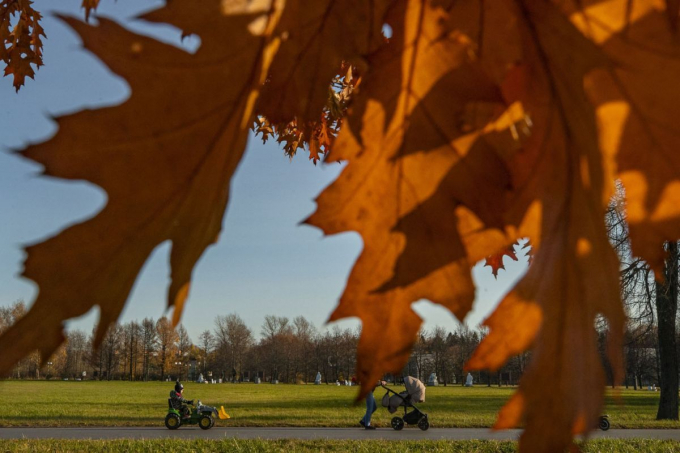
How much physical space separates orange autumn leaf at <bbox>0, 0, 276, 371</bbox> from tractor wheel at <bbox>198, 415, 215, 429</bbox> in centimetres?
1596

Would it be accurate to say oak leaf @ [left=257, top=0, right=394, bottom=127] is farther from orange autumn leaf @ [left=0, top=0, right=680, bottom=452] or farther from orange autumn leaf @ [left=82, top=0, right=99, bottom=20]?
orange autumn leaf @ [left=82, top=0, right=99, bottom=20]

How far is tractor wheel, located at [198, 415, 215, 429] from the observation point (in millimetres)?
15234

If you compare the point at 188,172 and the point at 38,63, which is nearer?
the point at 188,172

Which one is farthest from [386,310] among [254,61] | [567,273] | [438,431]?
[438,431]

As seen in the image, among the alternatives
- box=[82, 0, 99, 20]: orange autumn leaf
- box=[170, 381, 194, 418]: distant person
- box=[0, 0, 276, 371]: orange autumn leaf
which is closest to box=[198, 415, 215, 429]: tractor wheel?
box=[170, 381, 194, 418]: distant person

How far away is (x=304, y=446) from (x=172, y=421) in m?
5.68

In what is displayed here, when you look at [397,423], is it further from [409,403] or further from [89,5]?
[89,5]

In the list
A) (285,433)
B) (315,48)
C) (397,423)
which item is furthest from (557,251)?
(397,423)

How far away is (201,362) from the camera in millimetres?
46188

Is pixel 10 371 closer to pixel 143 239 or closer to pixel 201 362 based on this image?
pixel 143 239

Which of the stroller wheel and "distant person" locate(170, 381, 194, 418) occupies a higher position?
"distant person" locate(170, 381, 194, 418)

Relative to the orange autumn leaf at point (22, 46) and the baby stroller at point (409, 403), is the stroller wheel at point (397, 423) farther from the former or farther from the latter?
the orange autumn leaf at point (22, 46)

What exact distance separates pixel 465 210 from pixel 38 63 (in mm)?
4100

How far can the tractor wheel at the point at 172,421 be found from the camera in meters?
15.0
